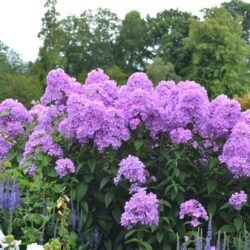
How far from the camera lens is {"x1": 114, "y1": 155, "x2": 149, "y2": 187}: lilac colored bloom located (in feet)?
13.0

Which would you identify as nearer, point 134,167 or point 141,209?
point 141,209

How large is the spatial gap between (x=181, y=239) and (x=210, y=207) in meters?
0.28

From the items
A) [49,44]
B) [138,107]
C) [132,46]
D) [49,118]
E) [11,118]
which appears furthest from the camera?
[132,46]

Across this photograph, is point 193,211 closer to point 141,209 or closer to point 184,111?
point 141,209

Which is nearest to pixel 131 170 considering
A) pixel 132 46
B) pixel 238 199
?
pixel 238 199

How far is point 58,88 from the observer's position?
4.66 meters

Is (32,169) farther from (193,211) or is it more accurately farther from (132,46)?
(132,46)

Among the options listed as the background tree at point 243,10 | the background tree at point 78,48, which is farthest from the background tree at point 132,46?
the background tree at point 243,10

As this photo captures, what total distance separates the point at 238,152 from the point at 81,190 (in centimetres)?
104

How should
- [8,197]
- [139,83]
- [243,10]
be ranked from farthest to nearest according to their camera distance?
1. [243,10]
2. [139,83]
3. [8,197]

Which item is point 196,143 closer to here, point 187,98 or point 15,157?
point 187,98

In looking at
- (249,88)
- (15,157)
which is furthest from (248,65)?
(15,157)

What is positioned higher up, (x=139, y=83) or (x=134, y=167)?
(x=139, y=83)

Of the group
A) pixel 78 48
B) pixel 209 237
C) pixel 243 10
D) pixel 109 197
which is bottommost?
pixel 209 237
